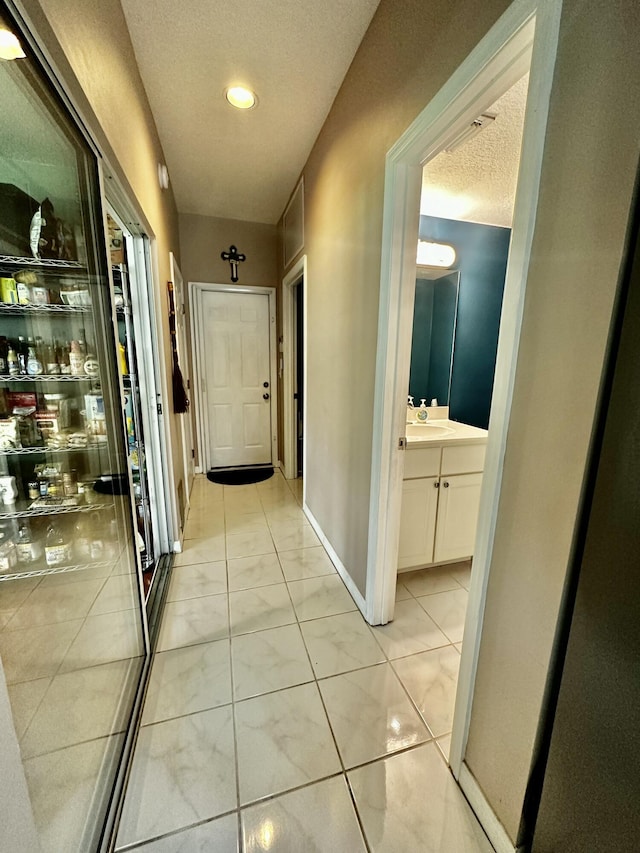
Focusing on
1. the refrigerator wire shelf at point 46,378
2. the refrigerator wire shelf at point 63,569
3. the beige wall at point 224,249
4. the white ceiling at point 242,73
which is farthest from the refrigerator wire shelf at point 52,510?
the beige wall at point 224,249

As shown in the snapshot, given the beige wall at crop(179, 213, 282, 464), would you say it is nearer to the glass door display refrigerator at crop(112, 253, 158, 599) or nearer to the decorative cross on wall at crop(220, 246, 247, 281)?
the decorative cross on wall at crop(220, 246, 247, 281)

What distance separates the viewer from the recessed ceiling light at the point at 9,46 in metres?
0.75

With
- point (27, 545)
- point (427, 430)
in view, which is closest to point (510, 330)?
point (427, 430)

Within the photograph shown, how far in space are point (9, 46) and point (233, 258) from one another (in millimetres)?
2779

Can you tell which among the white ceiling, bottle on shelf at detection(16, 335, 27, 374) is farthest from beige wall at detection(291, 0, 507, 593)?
bottle on shelf at detection(16, 335, 27, 374)

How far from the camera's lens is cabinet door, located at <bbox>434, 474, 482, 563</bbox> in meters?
1.94

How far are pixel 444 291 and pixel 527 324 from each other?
6.22ft

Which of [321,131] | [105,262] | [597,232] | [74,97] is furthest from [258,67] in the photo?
[597,232]

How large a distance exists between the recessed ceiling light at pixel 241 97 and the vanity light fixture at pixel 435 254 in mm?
1255

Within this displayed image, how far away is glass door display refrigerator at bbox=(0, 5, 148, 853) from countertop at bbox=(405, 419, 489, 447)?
1396 millimetres

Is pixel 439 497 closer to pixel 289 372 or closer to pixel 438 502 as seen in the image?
pixel 438 502

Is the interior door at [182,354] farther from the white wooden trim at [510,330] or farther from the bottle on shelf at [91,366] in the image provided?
the white wooden trim at [510,330]

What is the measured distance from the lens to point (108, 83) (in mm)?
1217

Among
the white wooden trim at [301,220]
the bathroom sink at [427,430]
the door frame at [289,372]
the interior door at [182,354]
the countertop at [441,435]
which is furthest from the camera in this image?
the door frame at [289,372]
